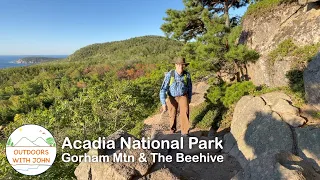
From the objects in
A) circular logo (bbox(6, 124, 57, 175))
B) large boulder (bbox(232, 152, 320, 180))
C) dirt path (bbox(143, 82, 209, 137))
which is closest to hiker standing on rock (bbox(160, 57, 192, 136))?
dirt path (bbox(143, 82, 209, 137))

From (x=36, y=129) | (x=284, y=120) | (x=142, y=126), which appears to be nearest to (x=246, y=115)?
(x=284, y=120)

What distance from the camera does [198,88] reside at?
1022 centimetres

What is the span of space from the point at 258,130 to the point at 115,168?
2872 millimetres

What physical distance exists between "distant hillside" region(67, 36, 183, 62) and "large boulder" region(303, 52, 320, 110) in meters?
62.0

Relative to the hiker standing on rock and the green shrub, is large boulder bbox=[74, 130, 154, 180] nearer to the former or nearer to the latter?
the hiker standing on rock

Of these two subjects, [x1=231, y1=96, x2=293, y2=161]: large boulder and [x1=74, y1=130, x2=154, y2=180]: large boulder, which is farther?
[x1=231, y1=96, x2=293, y2=161]: large boulder

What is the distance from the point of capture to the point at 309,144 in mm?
3541

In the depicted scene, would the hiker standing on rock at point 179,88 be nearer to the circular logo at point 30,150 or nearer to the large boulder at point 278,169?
the large boulder at point 278,169

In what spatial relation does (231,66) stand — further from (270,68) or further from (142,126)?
(142,126)

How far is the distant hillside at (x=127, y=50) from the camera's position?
234ft

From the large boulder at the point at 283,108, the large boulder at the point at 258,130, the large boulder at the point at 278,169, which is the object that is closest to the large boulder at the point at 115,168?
the large boulder at the point at 278,169

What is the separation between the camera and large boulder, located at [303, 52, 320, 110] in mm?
4300

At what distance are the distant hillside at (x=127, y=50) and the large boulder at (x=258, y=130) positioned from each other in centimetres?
6167

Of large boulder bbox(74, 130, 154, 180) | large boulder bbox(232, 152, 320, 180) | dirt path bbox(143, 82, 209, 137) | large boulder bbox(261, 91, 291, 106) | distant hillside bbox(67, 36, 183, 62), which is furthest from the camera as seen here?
distant hillside bbox(67, 36, 183, 62)
